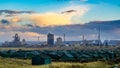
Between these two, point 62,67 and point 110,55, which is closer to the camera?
point 62,67

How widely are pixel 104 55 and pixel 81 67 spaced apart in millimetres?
55037

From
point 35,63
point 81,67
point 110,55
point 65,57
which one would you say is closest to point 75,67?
point 81,67

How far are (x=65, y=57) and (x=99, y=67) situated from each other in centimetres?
4227

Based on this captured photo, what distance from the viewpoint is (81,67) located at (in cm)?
5381

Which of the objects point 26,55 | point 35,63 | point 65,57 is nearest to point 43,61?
point 35,63

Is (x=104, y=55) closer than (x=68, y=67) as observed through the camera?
No

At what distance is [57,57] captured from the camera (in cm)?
9762

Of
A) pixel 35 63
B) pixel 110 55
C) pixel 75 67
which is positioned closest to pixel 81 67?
pixel 75 67

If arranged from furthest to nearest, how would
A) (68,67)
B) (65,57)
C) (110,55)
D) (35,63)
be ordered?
(110,55) → (65,57) → (35,63) → (68,67)

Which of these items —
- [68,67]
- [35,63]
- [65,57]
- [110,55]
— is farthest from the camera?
[110,55]

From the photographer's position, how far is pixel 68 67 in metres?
53.3

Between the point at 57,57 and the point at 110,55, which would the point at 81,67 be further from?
the point at 110,55

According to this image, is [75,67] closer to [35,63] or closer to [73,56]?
[35,63]

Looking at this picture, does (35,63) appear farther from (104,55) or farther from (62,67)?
(104,55)
